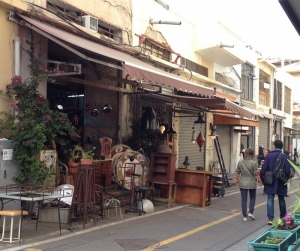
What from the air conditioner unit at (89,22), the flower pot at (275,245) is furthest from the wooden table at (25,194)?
the air conditioner unit at (89,22)

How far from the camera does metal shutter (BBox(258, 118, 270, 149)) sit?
26703 millimetres

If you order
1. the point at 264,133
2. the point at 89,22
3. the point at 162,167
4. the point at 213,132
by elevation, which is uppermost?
the point at 89,22

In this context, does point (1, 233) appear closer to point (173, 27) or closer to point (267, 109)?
point (173, 27)

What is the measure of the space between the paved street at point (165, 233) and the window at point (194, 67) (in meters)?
7.38

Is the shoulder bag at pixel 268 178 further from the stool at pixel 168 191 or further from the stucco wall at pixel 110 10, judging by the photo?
the stucco wall at pixel 110 10

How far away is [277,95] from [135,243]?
25.6 m

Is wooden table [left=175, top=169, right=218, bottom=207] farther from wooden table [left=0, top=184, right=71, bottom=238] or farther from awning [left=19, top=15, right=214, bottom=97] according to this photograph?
wooden table [left=0, top=184, right=71, bottom=238]

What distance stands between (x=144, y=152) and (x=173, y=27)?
5770 millimetres

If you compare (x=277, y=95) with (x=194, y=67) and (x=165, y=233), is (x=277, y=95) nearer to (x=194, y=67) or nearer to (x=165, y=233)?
(x=194, y=67)

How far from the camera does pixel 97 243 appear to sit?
654cm

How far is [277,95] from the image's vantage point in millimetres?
29906

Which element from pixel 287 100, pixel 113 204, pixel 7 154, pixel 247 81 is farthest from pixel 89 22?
pixel 287 100

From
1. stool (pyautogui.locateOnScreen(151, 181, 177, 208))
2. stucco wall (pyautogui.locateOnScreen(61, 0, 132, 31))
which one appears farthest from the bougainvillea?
stool (pyautogui.locateOnScreen(151, 181, 177, 208))

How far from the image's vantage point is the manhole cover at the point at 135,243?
6.47 metres
